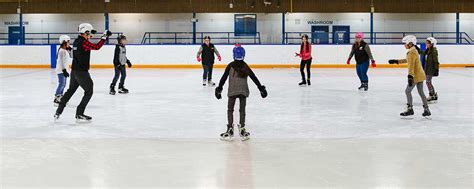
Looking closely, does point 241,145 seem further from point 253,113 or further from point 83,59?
point 83,59

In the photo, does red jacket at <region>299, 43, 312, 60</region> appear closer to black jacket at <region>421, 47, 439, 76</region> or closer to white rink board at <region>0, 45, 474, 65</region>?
black jacket at <region>421, 47, 439, 76</region>

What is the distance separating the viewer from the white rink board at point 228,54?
27.3 meters

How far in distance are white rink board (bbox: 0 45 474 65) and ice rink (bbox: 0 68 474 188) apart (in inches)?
566

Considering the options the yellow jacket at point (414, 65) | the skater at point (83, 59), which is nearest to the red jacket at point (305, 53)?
the yellow jacket at point (414, 65)

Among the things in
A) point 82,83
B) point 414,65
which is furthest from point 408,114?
point 82,83

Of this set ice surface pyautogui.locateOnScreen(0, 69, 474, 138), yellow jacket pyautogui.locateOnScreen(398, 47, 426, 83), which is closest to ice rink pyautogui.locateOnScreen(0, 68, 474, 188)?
ice surface pyautogui.locateOnScreen(0, 69, 474, 138)

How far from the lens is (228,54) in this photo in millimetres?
27500

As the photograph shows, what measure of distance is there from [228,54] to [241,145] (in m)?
20.6

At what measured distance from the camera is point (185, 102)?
12.3 m

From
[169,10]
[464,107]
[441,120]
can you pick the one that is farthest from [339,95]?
[169,10]

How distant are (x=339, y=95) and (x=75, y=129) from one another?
713 cm

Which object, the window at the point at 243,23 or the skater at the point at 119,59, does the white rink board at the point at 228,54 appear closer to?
the window at the point at 243,23

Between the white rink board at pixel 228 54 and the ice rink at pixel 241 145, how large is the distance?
14.4 metres

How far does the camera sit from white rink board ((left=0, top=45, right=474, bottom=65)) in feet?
89.5
